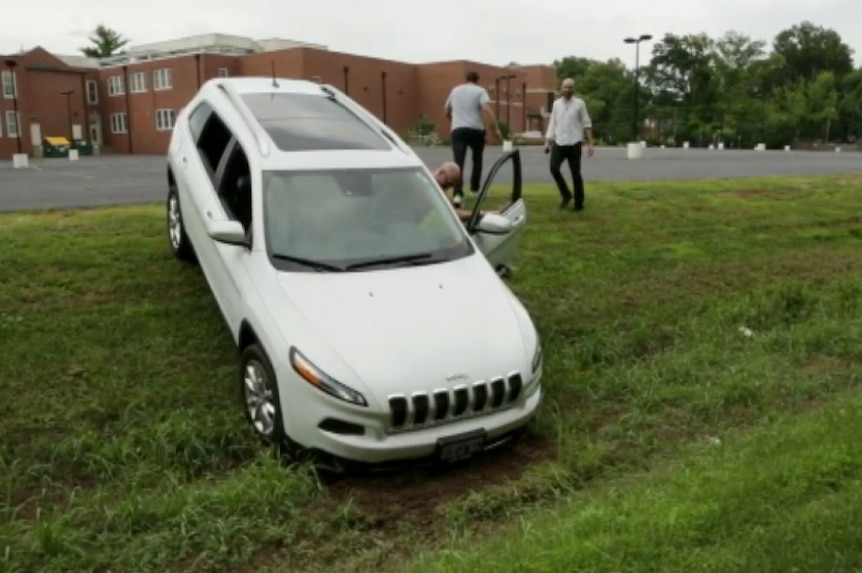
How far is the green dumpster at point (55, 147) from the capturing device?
52062 mm

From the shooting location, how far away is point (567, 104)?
34.9 feet

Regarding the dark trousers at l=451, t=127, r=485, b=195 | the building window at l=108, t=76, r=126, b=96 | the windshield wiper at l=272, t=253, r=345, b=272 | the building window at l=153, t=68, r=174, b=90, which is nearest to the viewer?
the windshield wiper at l=272, t=253, r=345, b=272

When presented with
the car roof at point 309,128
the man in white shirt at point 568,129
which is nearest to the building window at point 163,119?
the man in white shirt at point 568,129

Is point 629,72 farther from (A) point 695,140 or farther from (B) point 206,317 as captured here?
(B) point 206,317

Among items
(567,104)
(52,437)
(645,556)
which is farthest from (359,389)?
(567,104)

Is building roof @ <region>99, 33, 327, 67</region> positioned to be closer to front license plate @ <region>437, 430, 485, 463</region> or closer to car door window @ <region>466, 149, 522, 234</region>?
car door window @ <region>466, 149, 522, 234</region>

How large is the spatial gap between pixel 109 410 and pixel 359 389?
196 cm

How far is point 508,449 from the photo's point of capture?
499cm

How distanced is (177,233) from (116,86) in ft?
209

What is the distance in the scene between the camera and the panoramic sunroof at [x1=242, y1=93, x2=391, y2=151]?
19.3 feet

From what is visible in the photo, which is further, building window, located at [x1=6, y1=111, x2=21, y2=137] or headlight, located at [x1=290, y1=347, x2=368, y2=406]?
building window, located at [x1=6, y1=111, x2=21, y2=137]

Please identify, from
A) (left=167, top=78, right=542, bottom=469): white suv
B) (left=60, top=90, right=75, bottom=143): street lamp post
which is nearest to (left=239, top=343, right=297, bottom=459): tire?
(left=167, top=78, right=542, bottom=469): white suv

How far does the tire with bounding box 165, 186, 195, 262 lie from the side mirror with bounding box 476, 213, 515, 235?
285 centimetres

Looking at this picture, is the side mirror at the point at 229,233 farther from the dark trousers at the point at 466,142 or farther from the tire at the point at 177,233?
the dark trousers at the point at 466,142
